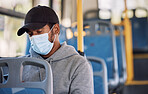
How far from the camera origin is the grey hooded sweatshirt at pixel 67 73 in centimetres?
172

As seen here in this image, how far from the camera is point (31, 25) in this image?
5.61 ft

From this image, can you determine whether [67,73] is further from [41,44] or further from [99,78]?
[99,78]

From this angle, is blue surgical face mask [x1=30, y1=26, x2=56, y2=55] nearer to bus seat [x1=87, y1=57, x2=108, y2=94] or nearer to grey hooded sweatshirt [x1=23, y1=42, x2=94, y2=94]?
grey hooded sweatshirt [x1=23, y1=42, x2=94, y2=94]

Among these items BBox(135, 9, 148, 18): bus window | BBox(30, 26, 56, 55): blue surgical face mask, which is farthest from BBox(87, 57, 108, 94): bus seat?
BBox(135, 9, 148, 18): bus window

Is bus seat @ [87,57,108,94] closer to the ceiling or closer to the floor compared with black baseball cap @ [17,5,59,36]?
closer to the floor

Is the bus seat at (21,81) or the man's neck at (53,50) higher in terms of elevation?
the man's neck at (53,50)

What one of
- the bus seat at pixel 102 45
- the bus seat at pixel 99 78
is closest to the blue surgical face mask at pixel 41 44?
the bus seat at pixel 99 78

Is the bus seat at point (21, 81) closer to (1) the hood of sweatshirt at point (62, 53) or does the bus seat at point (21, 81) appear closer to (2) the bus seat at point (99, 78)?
(1) the hood of sweatshirt at point (62, 53)

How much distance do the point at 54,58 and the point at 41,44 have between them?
5.0 inches

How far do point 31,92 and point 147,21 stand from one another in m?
6.42

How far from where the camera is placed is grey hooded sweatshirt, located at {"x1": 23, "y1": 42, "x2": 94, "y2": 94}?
172cm

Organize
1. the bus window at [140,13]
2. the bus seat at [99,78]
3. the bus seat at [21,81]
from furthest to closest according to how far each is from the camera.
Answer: the bus window at [140,13] → the bus seat at [99,78] → the bus seat at [21,81]

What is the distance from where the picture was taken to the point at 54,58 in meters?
1.82

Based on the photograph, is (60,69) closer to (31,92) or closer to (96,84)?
(31,92)
